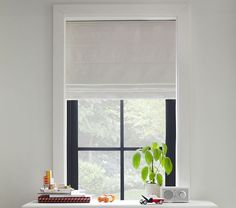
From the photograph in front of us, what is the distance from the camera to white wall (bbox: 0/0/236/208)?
12.5 ft

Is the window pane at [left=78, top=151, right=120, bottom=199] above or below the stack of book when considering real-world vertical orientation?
above

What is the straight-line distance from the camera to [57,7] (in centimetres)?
385

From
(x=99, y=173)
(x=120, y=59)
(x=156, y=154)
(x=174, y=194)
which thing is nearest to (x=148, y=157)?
(x=156, y=154)

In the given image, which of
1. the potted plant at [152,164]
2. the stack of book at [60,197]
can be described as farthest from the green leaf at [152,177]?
the stack of book at [60,197]

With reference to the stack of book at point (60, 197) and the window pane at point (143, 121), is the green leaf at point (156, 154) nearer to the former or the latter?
the window pane at point (143, 121)

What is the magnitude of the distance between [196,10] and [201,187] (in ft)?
4.23

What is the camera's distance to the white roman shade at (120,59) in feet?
12.7

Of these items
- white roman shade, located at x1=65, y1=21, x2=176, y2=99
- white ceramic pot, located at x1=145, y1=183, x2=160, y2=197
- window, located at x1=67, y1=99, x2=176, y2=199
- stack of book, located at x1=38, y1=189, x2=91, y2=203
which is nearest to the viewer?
stack of book, located at x1=38, y1=189, x2=91, y2=203

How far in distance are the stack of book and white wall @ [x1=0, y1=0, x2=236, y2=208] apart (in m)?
0.26

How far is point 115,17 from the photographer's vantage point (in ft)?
12.7

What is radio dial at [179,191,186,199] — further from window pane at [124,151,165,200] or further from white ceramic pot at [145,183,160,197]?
window pane at [124,151,165,200]

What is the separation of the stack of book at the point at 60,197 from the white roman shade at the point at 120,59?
719 millimetres

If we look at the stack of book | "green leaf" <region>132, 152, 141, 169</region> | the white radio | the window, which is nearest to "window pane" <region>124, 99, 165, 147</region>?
the window

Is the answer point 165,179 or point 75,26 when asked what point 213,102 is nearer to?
point 165,179
